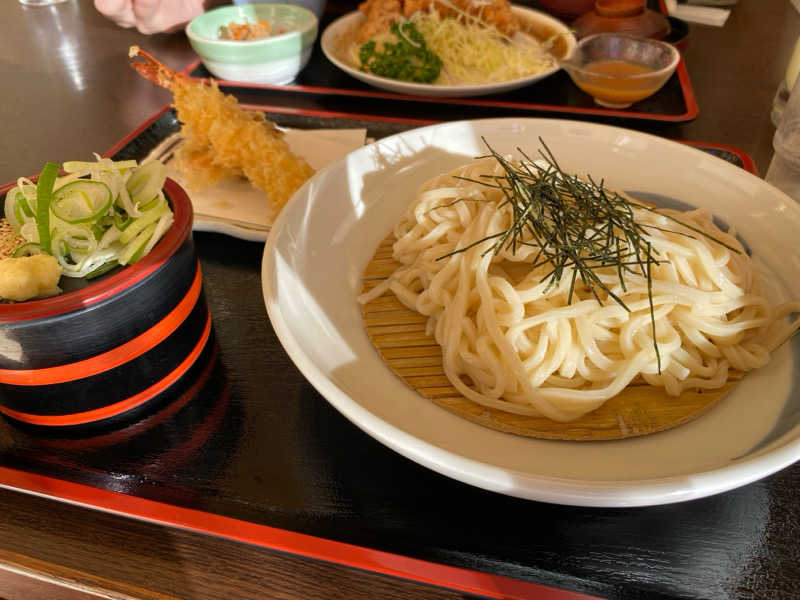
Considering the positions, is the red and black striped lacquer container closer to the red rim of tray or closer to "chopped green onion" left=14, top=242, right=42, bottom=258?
"chopped green onion" left=14, top=242, right=42, bottom=258

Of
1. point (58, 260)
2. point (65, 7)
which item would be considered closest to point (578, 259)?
point (58, 260)

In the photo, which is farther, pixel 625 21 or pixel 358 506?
pixel 625 21

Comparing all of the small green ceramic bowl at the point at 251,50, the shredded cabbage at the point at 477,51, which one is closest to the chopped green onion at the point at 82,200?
the small green ceramic bowl at the point at 251,50

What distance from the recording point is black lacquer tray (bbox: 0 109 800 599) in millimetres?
960

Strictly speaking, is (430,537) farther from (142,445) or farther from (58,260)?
(58,260)

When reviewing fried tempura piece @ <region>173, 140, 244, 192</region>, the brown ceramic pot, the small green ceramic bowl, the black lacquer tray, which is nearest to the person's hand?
the small green ceramic bowl

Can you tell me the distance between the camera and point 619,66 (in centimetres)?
246

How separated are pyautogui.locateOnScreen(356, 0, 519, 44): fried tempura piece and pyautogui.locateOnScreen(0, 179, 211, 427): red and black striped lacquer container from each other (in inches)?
77.3

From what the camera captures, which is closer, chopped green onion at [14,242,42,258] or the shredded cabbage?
chopped green onion at [14,242,42,258]

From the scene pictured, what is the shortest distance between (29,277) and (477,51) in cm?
Answer: 220

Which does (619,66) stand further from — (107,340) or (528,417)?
(107,340)

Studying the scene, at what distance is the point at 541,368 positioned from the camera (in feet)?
3.86

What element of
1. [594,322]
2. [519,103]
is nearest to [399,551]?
[594,322]

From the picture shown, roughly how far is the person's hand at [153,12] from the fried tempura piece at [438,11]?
95 centimetres
